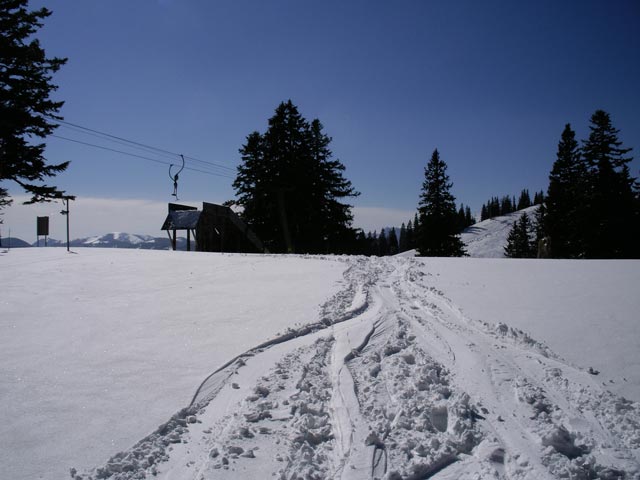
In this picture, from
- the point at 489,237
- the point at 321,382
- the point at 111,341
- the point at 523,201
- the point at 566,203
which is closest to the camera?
the point at 321,382

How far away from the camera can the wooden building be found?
69.7ft

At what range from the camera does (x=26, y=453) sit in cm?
268

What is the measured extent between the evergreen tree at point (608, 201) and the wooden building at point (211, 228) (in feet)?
84.0

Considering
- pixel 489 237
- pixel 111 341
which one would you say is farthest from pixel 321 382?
pixel 489 237

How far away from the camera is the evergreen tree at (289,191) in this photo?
26.4 meters

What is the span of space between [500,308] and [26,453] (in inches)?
285

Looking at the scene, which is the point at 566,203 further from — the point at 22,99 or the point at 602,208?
the point at 22,99

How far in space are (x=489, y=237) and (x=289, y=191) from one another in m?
90.5

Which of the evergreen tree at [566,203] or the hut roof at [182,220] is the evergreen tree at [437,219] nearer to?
the evergreen tree at [566,203]

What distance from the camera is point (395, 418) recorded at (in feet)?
10.6

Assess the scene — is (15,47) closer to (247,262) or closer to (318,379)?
(247,262)

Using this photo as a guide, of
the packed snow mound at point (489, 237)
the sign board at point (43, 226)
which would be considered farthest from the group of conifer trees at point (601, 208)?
the packed snow mound at point (489, 237)

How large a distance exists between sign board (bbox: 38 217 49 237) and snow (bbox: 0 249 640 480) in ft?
37.3

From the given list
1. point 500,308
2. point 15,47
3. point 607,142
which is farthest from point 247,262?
point 607,142
